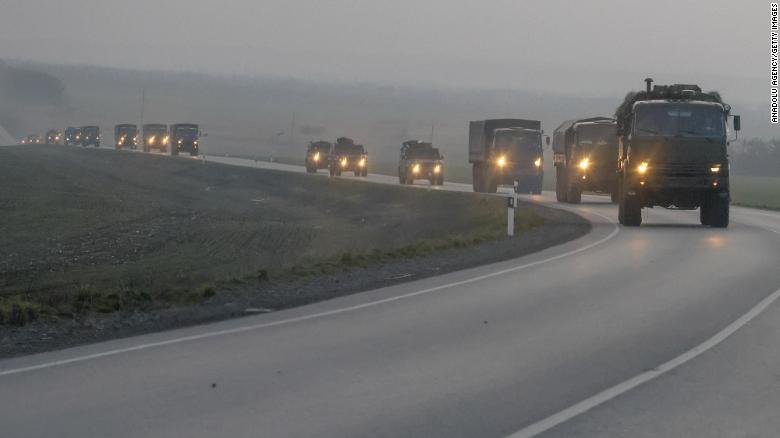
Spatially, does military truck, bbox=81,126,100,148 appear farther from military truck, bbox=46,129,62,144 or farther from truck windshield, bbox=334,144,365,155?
truck windshield, bbox=334,144,365,155

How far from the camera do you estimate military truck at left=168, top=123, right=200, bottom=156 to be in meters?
109

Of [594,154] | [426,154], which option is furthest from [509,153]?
[426,154]

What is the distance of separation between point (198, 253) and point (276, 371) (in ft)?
94.9

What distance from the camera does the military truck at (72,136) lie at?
148m

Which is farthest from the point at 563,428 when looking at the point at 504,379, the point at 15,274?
the point at 15,274

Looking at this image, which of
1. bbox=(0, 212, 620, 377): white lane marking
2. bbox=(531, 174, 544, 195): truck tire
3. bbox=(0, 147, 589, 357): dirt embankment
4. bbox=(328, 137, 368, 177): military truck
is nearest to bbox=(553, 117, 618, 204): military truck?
bbox=(0, 147, 589, 357): dirt embankment

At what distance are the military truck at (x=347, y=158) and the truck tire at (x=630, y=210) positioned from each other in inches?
1760

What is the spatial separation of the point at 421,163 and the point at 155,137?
59295 mm

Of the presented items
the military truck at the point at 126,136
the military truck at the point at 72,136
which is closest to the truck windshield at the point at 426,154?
the military truck at the point at 126,136

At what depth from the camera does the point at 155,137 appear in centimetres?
11994

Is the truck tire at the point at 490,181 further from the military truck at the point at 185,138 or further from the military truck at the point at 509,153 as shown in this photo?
the military truck at the point at 185,138

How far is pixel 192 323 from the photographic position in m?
13.6

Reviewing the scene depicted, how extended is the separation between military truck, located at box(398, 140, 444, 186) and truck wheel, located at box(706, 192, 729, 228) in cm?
3458

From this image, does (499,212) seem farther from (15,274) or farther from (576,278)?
(576,278)
